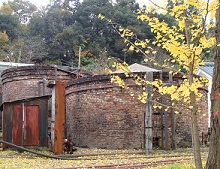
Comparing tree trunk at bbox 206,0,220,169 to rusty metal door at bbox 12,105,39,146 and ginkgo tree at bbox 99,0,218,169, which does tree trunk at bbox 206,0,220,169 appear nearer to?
ginkgo tree at bbox 99,0,218,169

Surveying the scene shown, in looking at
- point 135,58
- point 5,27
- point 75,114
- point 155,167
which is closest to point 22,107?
point 75,114

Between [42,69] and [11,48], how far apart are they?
17.3 m

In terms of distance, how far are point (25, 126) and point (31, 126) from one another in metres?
0.22

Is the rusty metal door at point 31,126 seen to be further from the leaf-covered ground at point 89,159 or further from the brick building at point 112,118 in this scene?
the brick building at point 112,118

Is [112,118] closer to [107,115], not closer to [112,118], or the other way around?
[112,118]

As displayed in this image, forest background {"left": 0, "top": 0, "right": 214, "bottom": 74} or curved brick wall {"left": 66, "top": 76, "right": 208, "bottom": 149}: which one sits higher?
forest background {"left": 0, "top": 0, "right": 214, "bottom": 74}

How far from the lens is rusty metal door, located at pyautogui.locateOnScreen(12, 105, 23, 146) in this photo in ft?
45.2

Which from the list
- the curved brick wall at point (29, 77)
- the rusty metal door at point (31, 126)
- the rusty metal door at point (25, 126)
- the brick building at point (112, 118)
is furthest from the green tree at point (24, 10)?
the rusty metal door at point (31, 126)

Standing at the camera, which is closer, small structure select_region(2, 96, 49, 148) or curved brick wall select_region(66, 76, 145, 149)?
small structure select_region(2, 96, 49, 148)

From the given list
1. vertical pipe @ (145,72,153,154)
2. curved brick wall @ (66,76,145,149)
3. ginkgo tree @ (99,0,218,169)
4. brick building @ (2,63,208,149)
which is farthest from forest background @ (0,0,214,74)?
ginkgo tree @ (99,0,218,169)

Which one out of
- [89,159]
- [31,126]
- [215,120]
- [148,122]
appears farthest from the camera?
[31,126]

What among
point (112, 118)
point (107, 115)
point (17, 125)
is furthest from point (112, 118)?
point (17, 125)

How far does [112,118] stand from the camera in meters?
14.2

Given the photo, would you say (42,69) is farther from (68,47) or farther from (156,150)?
(68,47)
